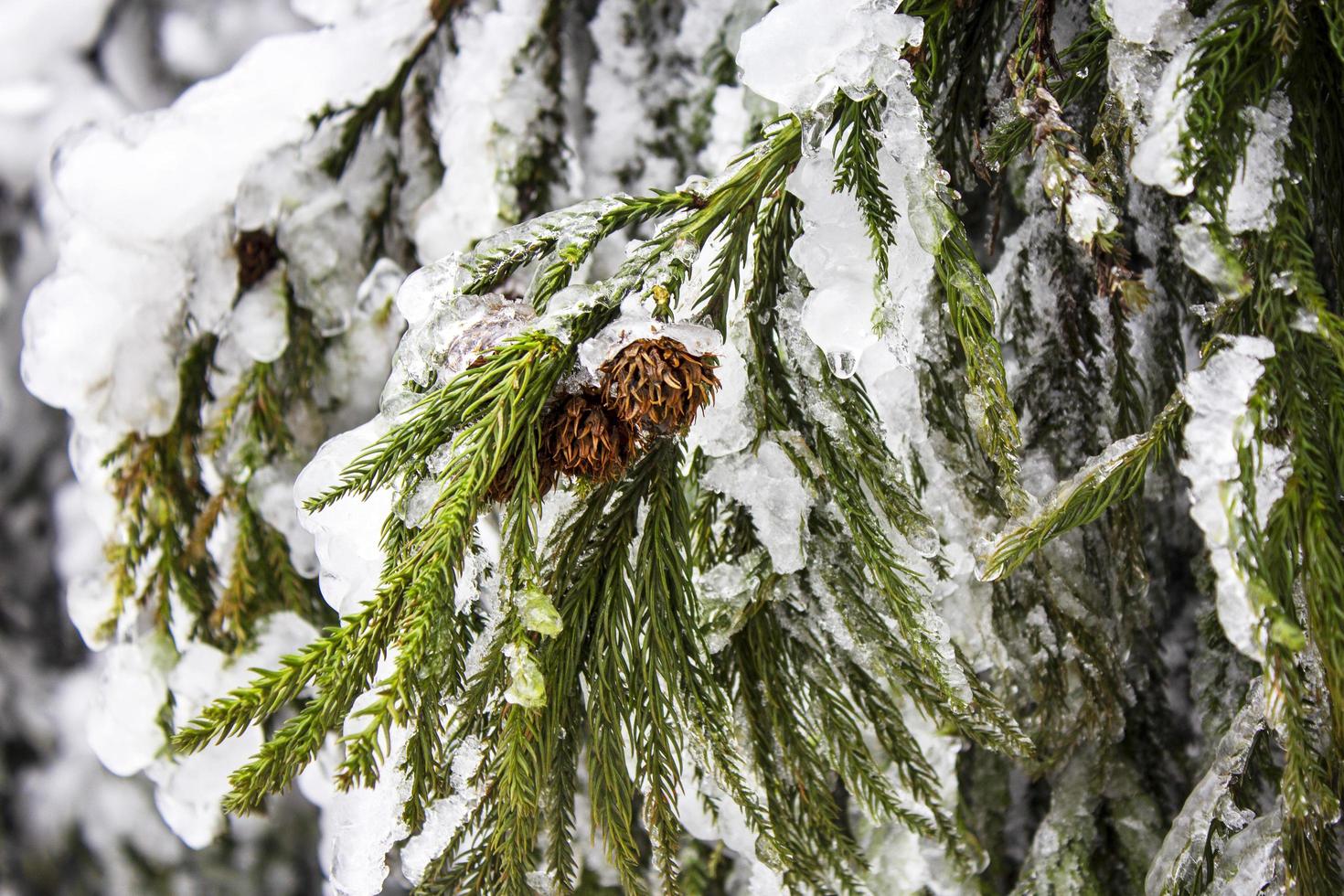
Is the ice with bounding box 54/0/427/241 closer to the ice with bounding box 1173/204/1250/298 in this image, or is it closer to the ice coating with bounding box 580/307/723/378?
the ice coating with bounding box 580/307/723/378

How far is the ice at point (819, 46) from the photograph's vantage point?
720 mm

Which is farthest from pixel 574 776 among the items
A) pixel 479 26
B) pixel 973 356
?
pixel 479 26

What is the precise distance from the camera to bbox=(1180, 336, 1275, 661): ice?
58 centimetres

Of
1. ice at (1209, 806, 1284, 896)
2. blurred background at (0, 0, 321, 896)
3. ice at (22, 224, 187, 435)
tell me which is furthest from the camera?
blurred background at (0, 0, 321, 896)

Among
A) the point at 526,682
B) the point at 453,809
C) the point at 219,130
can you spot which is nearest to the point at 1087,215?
the point at 526,682

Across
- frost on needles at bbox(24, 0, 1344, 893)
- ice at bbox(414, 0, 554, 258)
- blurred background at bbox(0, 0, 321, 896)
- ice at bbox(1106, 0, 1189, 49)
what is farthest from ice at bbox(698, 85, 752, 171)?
blurred background at bbox(0, 0, 321, 896)

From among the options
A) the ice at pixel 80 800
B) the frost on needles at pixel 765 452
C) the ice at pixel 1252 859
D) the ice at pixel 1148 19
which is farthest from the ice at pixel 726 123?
the ice at pixel 80 800

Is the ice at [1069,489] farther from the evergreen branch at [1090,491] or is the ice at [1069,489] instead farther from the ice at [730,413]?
the ice at [730,413]

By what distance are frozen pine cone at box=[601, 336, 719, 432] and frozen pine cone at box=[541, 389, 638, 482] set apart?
0.04ft

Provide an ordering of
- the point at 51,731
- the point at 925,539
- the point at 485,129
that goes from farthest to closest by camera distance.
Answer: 1. the point at 51,731
2. the point at 485,129
3. the point at 925,539

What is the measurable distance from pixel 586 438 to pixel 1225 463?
1.46 feet

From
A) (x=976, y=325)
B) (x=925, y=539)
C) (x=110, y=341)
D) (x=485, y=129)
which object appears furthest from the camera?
(x=485, y=129)

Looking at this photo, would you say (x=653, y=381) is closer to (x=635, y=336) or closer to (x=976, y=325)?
(x=635, y=336)

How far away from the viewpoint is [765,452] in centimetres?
83
